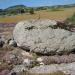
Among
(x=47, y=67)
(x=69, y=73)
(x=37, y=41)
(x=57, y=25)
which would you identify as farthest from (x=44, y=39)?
(x=69, y=73)

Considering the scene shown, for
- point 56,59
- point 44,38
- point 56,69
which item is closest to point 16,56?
point 44,38

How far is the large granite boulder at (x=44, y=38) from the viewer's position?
27422 mm

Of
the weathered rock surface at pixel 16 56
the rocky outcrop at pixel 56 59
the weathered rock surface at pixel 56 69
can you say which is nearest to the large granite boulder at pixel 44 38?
the weathered rock surface at pixel 16 56

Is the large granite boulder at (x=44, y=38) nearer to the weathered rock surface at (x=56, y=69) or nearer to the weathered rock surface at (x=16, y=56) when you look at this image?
the weathered rock surface at (x=16, y=56)

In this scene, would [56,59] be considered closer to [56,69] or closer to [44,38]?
[44,38]

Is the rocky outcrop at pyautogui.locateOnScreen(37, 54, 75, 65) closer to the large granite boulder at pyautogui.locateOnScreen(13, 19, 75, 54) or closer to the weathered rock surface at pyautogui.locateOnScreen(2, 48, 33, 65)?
the large granite boulder at pyautogui.locateOnScreen(13, 19, 75, 54)

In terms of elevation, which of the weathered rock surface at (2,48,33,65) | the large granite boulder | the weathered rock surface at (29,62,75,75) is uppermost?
the large granite boulder

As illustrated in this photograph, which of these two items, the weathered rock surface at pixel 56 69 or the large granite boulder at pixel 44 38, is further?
the large granite boulder at pixel 44 38

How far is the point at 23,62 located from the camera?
2530cm

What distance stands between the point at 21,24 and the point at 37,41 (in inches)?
128

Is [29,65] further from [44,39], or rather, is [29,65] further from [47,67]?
[44,39]

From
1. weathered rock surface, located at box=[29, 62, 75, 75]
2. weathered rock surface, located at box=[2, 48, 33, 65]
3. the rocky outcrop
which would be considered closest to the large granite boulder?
weathered rock surface, located at box=[2, 48, 33, 65]

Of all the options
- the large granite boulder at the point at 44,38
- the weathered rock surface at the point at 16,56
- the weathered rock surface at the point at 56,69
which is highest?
the large granite boulder at the point at 44,38

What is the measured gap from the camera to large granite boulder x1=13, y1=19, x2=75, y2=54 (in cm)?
2742
